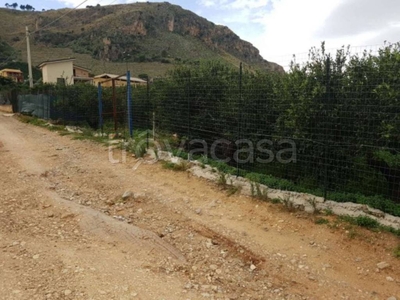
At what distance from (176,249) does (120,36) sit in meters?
68.8

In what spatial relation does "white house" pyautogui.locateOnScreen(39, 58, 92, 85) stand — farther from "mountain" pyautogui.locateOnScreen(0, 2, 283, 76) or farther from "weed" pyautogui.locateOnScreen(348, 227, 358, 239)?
"weed" pyautogui.locateOnScreen(348, 227, 358, 239)

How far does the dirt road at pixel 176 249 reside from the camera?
3020mm

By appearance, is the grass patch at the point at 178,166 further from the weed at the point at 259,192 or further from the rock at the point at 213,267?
the rock at the point at 213,267

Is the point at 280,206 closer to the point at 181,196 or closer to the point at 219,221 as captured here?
the point at 219,221

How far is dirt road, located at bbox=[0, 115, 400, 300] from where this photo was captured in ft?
9.91

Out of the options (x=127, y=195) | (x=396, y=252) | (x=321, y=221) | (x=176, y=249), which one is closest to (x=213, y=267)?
(x=176, y=249)

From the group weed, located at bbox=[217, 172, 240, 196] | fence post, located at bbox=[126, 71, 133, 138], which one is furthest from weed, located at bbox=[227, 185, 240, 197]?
fence post, located at bbox=[126, 71, 133, 138]

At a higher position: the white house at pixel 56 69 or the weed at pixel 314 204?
the white house at pixel 56 69

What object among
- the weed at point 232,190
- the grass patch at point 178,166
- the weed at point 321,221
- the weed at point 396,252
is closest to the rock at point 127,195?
the grass patch at point 178,166

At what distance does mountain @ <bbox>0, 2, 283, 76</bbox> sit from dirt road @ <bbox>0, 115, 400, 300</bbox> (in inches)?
1849

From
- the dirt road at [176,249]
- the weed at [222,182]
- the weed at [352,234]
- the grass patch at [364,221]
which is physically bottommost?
the dirt road at [176,249]

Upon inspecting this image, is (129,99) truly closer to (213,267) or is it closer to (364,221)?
(213,267)

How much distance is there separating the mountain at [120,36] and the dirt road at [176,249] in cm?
4696

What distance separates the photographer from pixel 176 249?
3844mm
